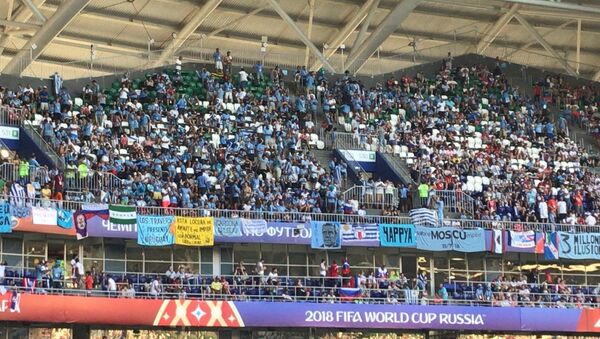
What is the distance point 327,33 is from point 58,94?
2175 centimetres

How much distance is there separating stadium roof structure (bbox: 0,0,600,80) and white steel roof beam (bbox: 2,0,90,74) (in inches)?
8.3

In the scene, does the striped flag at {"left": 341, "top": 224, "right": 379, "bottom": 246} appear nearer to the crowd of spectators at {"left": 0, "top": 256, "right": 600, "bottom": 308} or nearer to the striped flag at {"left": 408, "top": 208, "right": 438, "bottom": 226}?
the crowd of spectators at {"left": 0, "top": 256, "right": 600, "bottom": 308}

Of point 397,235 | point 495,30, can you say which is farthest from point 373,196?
point 495,30

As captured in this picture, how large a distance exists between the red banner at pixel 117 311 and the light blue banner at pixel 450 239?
8.94 m

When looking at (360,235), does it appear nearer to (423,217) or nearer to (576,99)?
(423,217)

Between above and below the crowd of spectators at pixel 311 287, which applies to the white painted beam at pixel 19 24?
above

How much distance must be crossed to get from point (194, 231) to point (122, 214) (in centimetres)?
291

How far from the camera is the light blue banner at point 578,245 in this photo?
193 ft

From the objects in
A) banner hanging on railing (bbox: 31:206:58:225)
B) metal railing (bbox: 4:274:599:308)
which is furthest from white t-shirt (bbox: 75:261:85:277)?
banner hanging on railing (bbox: 31:206:58:225)

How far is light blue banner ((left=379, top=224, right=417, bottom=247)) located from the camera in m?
55.7

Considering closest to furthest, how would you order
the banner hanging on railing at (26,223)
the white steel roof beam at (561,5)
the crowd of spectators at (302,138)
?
1. the banner hanging on railing at (26,223)
2. the crowd of spectators at (302,138)
3. the white steel roof beam at (561,5)

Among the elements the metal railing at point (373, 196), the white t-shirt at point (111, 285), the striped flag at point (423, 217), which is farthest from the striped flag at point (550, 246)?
the white t-shirt at point (111, 285)

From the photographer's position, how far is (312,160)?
59.7m

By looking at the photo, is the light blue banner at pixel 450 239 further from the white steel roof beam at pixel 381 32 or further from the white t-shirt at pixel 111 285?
the white steel roof beam at pixel 381 32
